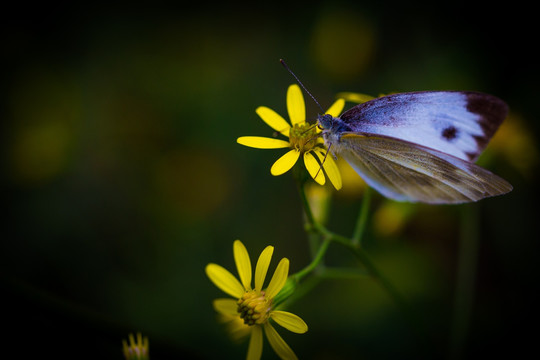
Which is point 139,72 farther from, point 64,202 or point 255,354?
point 255,354

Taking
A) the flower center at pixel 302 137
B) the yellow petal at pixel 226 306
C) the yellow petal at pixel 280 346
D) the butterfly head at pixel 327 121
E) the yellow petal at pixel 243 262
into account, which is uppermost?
the butterfly head at pixel 327 121

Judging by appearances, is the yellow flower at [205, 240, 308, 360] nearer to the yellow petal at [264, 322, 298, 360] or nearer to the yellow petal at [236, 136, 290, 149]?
the yellow petal at [264, 322, 298, 360]

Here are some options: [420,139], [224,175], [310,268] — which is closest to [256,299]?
[310,268]

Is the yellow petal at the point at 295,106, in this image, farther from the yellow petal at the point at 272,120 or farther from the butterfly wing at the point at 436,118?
the butterfly wing at the point at 436,118

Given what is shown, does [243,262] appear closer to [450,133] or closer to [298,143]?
[298,143]

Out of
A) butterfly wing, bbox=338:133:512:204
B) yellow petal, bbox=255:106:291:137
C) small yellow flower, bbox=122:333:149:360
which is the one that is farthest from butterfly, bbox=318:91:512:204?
small yellow flower, bbox=122:333:149:360

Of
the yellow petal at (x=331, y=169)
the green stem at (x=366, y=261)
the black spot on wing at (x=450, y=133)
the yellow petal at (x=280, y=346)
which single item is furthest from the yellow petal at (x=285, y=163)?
the black spot on wing at (x=450, y=133)
